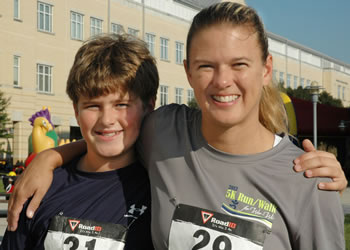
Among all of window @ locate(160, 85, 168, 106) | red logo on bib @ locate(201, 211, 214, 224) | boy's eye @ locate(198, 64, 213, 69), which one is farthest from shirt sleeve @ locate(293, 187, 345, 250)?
window @ locate(160, 85, 168, 106)

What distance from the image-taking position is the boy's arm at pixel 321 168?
229 centimetres

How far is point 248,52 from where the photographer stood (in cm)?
239

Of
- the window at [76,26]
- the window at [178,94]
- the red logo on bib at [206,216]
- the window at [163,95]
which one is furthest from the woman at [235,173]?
the window at [178,94]

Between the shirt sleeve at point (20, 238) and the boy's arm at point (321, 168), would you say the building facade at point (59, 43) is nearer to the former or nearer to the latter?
the shirt sleeve at point (20, 238)

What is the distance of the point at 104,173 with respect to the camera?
2867 millimetres

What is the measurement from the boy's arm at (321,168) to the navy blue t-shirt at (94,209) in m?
0.84

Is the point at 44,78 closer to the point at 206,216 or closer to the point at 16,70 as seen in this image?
the point at 16,70

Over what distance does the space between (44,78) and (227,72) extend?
29.0 m

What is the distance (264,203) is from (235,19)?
2.66ft

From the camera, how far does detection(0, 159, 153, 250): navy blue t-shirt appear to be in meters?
2.68

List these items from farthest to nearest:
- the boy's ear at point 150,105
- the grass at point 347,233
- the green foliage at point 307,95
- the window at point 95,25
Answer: the green foliage at point 307,95 < the window at point 95,25 < the grass at point 347,233 < the boy's ear at point 150,105

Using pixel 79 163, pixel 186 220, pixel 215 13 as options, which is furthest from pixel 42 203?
pixel 215 13

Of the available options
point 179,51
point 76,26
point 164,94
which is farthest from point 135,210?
point 179,51

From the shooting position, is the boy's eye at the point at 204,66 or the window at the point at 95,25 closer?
the boy's eye at the point at 204,66
